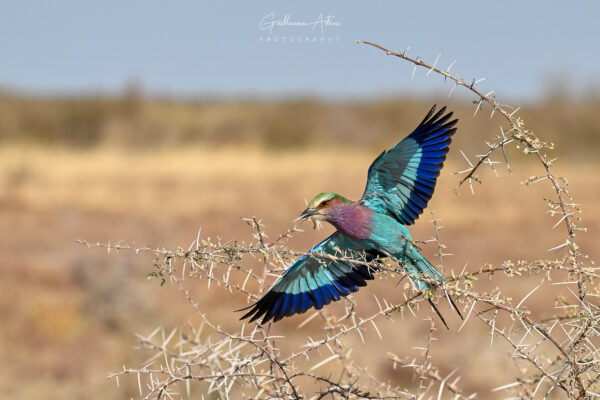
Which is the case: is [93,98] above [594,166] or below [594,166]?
above

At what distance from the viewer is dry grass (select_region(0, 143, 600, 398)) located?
701 cm

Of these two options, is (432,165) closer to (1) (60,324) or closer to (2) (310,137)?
(1) (60,324)

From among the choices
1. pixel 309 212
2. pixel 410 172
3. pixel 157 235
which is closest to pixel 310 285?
pixel 309 212

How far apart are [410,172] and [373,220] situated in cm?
23

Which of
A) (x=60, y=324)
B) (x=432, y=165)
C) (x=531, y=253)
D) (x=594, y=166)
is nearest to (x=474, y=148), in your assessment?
(x=594, y=166)

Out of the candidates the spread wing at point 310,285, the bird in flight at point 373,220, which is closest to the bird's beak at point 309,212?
the bird in flight at point 373,220

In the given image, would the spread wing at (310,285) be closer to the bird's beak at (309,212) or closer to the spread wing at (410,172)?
the bird's beak at (309,212)

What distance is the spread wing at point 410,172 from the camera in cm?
237

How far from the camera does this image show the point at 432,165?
2.39 meters

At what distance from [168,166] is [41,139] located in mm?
5631

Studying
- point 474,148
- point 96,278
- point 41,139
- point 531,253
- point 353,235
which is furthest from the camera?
point 41,139

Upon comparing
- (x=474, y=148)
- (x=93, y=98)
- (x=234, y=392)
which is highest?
(x=93, y=98)

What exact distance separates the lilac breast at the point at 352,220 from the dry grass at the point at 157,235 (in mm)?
363

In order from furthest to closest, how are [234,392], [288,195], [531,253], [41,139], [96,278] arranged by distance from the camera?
[41,139], [288,195], [531,253], [96,278], [234,392]
